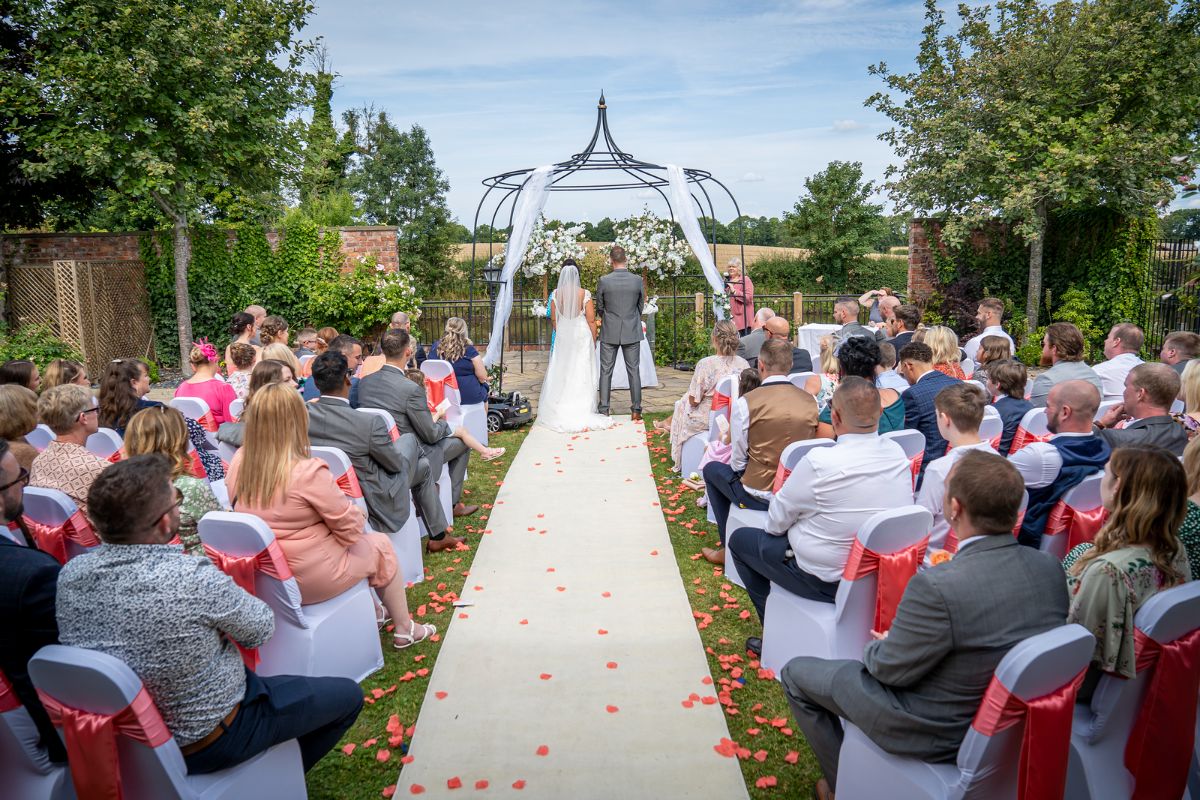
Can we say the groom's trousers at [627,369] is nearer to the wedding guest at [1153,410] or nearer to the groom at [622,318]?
the groom at [622,318]

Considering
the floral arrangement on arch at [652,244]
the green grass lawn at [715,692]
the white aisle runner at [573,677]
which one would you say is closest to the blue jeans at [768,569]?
the green grass lawn at [715,692]

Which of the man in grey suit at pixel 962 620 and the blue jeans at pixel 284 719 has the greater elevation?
the man in grey suit at pixel 962 620

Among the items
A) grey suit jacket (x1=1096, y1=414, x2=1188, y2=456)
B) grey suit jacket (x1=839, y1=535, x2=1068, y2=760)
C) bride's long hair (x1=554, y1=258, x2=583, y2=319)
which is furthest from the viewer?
bride's long hair (x1=554, y1=258, x2=583, y2=319)

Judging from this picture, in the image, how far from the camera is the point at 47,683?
6.78 feet

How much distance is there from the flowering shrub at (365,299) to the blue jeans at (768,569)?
9.61m

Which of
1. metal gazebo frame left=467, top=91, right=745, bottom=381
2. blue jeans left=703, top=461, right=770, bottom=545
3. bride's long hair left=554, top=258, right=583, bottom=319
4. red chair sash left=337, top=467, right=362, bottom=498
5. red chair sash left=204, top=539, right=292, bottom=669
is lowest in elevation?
blue jeans left=703, top=461, right=770, bottom=545

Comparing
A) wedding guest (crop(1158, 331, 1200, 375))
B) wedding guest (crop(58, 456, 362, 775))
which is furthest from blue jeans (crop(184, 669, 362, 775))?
wedding guest (crop(1158, 331, 1200, 375))

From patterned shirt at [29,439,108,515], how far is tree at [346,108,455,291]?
2879 centimetres

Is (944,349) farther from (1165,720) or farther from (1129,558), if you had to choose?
(1165,720)

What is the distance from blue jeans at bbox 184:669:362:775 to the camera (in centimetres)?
235

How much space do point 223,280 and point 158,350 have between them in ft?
5.73

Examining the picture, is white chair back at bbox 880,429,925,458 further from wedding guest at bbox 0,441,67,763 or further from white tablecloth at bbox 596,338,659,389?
white tablecloth at bbox 596,338,659,389

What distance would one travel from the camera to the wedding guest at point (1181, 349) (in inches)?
206

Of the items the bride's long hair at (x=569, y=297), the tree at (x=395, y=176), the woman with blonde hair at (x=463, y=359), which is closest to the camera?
the woman with blonde hair at (x=463, y=359)
